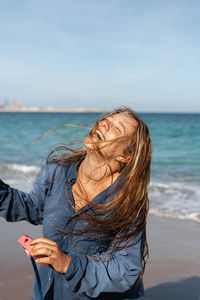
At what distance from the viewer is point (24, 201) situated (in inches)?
78.4

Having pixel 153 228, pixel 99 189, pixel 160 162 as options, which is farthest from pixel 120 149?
pixel 160 162

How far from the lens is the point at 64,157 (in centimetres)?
223

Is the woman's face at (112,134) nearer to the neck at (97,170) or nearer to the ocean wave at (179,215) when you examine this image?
the neck at (97,170)

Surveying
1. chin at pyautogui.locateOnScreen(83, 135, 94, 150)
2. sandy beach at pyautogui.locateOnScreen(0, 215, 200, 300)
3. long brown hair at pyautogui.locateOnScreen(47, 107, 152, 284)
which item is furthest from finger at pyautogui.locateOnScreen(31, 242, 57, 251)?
sandy beach at pyautogui.locateOnScreen(0, 215, 200, 300)

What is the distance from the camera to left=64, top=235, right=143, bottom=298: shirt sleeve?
5.28 feet

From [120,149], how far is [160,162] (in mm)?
12277

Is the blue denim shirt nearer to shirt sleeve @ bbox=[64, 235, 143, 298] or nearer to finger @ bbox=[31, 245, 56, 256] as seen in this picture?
shirt sleeve @ bbox=[64, 235, 143, 298]

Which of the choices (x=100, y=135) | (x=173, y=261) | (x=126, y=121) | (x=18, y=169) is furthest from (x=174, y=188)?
(x=100, y=135)

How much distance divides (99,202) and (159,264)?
9.25 feet

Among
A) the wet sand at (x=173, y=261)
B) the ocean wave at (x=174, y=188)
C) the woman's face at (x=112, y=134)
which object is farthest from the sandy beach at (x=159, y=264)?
the ocean wave at (x=174, y=188)

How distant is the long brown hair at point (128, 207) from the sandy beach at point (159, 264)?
2.07 m

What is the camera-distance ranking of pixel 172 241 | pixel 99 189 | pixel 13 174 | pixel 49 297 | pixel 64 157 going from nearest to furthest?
pixel 49 297 → pixel 99 189 → pixel 64 157 → pixel 172 241 → pixel 13 174

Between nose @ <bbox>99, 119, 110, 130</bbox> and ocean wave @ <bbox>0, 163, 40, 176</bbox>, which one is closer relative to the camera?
nose @ <bbox>99, 119, 110, 130</bbox>

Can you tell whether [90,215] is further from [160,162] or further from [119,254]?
[160,162]
